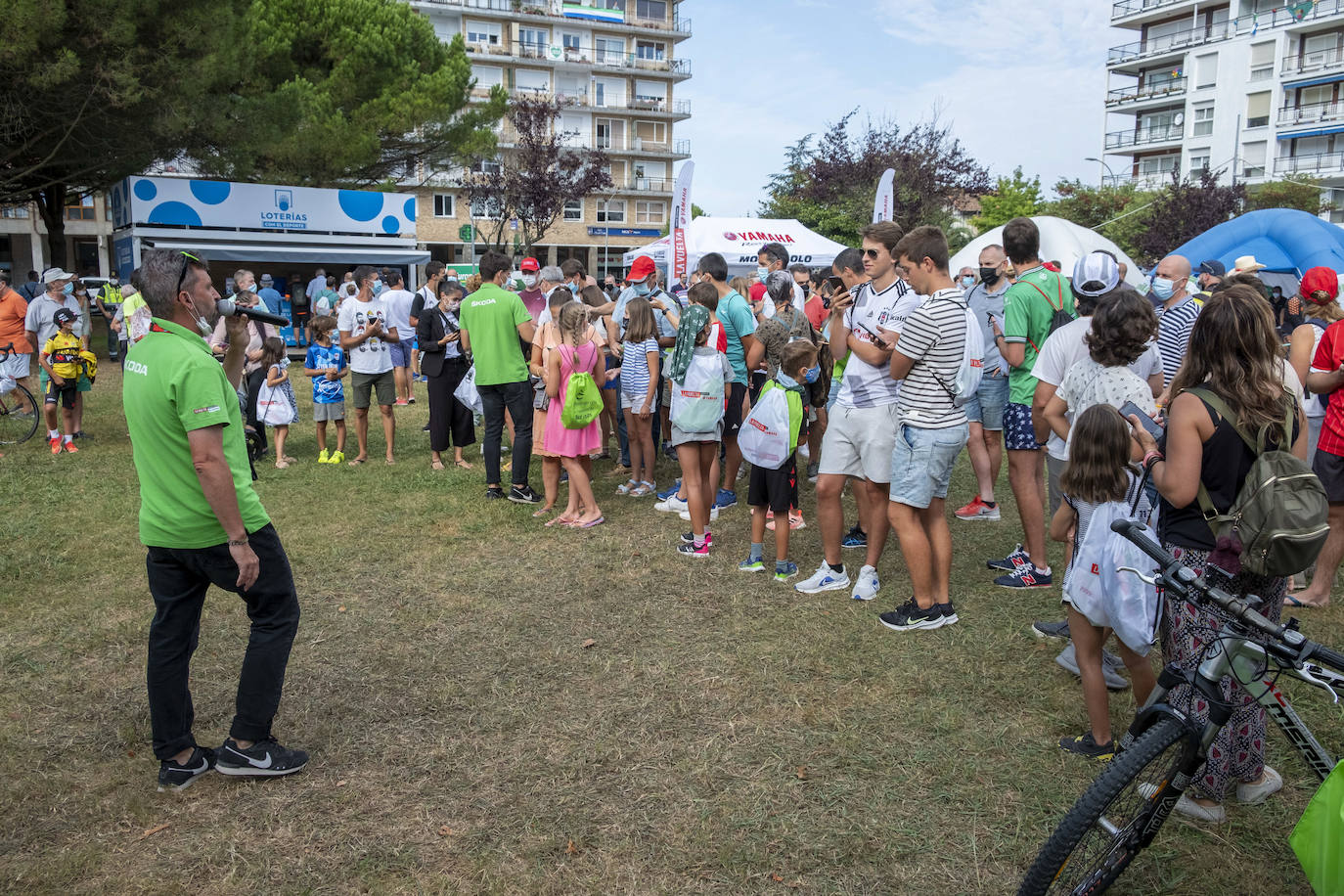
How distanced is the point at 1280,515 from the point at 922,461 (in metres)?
2.08

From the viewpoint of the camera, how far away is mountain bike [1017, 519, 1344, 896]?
239 centimetres

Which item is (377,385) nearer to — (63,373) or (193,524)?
(63,373)

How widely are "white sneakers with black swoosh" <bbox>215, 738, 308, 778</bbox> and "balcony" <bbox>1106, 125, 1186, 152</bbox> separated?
58466mm

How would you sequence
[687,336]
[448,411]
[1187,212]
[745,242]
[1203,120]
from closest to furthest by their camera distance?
[687,336]
[448,411]
[745,242]
[1187,212]
[1203,120]

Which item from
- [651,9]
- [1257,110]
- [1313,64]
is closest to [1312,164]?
[1257,110]

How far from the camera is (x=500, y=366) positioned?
7633 millimetres

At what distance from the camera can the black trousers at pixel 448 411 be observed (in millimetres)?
8945

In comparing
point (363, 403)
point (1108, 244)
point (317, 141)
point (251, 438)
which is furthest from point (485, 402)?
point (317, 141)

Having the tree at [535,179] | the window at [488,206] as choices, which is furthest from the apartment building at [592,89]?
the tree at [535,179]

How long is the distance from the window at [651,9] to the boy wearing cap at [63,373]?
59537 millimetres

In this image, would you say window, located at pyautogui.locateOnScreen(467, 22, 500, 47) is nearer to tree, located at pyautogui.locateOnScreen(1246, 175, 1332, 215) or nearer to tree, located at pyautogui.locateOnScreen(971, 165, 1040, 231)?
tree, located at pyautogui.locateOnScreen(971, 165, 1040, 231)

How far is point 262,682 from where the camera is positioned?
3.44 metres

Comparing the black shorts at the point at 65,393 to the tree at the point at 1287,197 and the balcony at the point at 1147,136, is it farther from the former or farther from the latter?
the balcony at the point at 1147,136

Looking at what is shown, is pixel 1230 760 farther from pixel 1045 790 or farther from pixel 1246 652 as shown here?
pixel 1246 652
